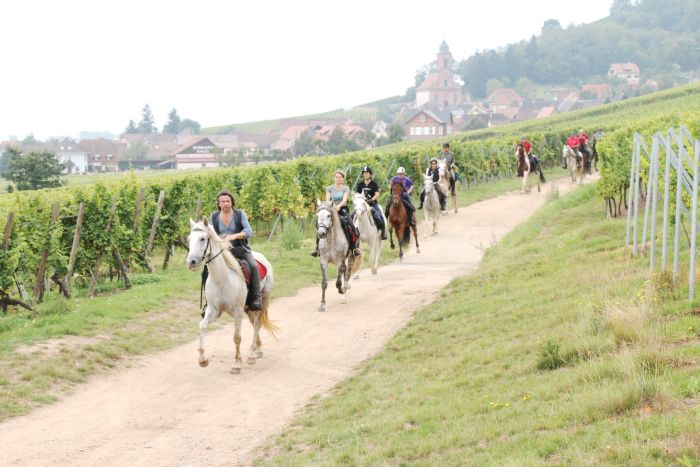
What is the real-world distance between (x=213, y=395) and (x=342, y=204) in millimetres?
6883

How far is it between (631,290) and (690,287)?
139cm

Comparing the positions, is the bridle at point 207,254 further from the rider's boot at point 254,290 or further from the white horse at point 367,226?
the white horse at point 367,226

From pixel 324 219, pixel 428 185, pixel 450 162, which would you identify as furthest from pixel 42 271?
pixel 450 162

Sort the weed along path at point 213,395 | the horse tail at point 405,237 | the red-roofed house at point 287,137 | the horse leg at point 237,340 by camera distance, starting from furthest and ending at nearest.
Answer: the red-roofed house at point 287,137
the horse tail at point 405,237
the horse leg at point 237,340
the weed along path at point 213,395

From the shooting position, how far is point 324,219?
17562 mm

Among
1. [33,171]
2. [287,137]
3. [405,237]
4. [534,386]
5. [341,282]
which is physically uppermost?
[287,137]

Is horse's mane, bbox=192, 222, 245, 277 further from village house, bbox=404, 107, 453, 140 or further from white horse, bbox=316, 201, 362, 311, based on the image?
village house, bbox=404, 107, 453, 140

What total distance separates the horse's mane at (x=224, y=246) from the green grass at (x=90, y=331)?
2760 millimetres

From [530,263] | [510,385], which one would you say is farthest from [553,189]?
[510,385]

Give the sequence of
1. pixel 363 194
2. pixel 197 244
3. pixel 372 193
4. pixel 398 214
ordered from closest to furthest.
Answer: pixel 197 244
pixel 363 194
pixel 372 193
pixel 398 214

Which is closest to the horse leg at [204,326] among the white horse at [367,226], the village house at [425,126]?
the white horse at [367,226]

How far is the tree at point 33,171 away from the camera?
5944 cm

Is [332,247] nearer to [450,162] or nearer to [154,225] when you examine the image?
[154,225]

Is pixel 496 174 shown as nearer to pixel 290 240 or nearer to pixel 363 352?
pixel 290 240
